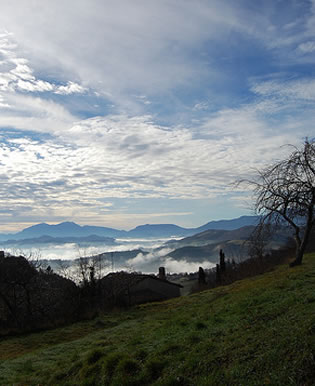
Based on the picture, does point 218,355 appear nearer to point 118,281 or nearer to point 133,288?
point 118,281

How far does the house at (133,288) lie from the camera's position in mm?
42891

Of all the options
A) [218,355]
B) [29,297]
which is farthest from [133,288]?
[218,355]

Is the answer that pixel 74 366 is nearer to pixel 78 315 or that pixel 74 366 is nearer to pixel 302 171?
pixel 302 171

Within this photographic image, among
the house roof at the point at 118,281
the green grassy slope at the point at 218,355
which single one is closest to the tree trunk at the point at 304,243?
the green grassy slope at the point at 218,355

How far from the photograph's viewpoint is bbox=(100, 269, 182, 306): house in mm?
42891

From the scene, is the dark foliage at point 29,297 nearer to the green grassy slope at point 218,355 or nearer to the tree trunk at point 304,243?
the green grassy slope at point 218,355

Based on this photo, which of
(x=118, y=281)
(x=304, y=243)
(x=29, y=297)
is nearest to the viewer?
(x=304, y=243)

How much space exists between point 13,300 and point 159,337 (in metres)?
27.2

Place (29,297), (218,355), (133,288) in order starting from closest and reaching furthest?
(218,355), (29,297), (133,288)

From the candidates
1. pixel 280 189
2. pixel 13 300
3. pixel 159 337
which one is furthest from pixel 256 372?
pixel 13 300

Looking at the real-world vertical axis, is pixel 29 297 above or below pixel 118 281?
above

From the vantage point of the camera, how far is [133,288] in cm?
6062

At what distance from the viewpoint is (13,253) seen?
133 ft

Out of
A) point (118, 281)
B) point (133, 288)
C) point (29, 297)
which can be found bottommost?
point (133, 288)
